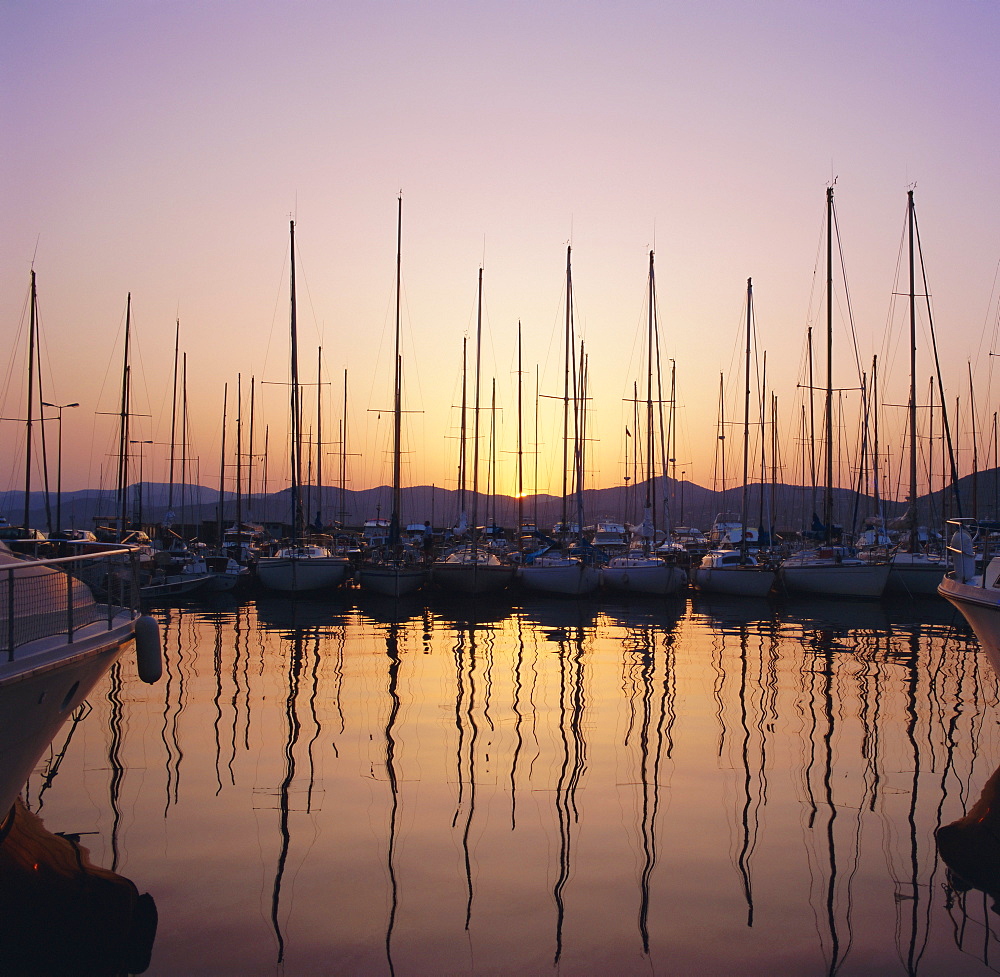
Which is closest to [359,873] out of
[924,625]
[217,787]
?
[217,787]

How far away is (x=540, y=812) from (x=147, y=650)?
13.6ft

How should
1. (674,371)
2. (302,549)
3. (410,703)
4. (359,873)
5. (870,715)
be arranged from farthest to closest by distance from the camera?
(674,371) → (302,549) → (410,703) → (870,715) → (359,873)

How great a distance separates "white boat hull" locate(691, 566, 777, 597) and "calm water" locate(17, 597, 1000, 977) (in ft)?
57.0

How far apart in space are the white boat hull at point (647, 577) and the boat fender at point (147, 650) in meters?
28.2

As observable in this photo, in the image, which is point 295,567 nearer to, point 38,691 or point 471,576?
point 471,576

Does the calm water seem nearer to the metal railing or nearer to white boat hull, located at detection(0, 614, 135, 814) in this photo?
white boat hull, located at detection(0, 614, 135, 814)

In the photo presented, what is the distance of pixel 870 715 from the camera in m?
13.6

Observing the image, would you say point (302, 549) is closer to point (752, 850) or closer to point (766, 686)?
point (766, 686)

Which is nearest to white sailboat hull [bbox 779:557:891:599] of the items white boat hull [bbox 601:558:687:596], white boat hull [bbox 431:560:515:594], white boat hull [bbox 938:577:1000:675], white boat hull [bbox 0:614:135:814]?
white boat hull [bbox 601:558:687:596]

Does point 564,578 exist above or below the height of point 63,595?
below

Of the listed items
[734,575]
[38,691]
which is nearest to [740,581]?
[734,575]

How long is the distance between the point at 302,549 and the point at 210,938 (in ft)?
107

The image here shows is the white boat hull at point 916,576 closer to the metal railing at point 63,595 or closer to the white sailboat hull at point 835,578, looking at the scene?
the white sailboat hull at point 835,578

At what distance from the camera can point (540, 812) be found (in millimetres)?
9164
